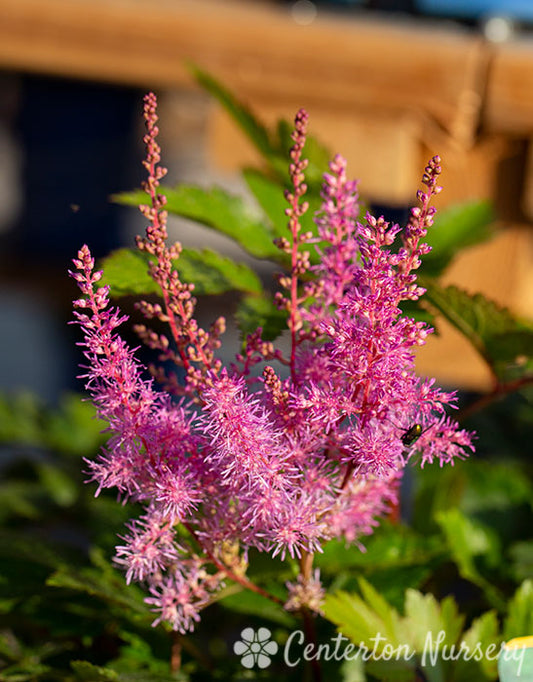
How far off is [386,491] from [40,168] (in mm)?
1542

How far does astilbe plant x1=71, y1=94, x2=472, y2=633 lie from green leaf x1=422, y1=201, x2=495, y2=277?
9.8 inches

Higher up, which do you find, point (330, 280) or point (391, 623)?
point (330, 280)

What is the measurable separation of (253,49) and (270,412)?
0.92 metres

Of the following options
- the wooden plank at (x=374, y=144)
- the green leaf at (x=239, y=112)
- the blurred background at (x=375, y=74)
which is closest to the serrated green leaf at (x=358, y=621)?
the green leaf at (x=239, y=112)

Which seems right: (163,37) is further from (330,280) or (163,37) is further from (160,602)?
(160,602)

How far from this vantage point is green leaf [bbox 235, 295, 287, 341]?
504 millimetres

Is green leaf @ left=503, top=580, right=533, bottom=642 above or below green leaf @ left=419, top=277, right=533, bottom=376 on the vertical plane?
below

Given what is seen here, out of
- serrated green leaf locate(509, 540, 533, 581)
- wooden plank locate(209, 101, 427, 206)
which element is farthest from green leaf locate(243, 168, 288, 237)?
wooden plank locate(209, 101, 427, 206)

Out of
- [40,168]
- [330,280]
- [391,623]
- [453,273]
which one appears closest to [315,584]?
[391,623]

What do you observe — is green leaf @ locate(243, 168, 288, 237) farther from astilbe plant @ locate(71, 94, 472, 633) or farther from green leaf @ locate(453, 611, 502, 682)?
green leaf @ locate(453, 611, 502, 682)

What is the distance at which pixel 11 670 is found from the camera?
0.55 m

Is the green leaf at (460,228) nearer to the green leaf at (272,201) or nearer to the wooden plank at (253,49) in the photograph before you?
the green leaf at (272,201)

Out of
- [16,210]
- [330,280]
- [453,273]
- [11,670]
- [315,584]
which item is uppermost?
[16,210]

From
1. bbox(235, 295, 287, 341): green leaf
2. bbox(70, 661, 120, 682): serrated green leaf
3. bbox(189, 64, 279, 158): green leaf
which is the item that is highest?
bbox(189, 64, 279, 158): green leaf
